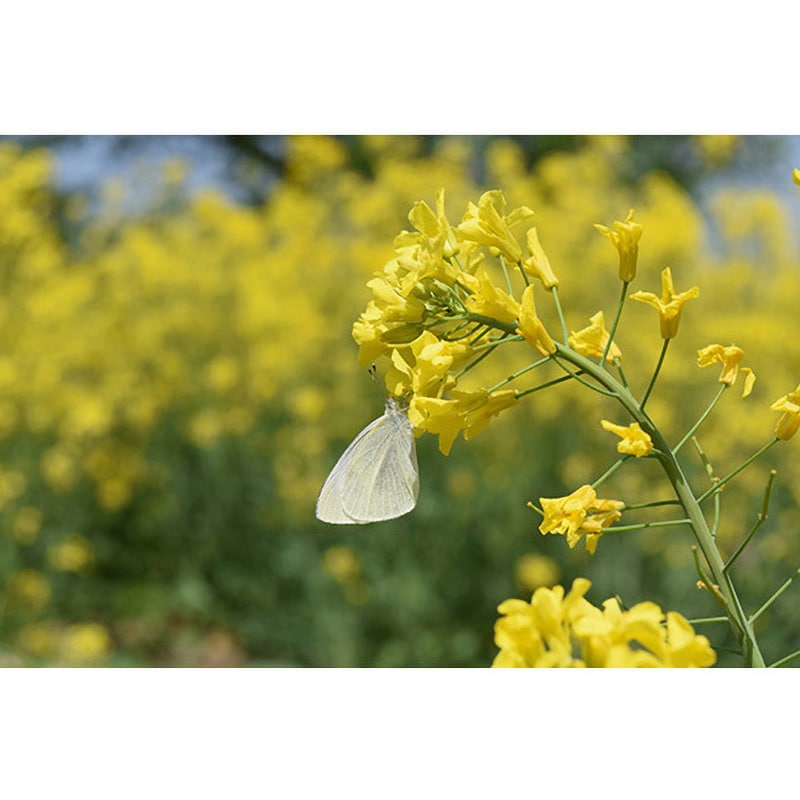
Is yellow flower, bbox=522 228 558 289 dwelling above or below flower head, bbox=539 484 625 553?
above

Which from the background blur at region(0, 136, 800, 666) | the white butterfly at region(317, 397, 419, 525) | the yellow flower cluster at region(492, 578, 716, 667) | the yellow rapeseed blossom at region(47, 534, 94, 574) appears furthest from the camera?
the yellow rapeseed blossom at region(47, 534, 94, 574)

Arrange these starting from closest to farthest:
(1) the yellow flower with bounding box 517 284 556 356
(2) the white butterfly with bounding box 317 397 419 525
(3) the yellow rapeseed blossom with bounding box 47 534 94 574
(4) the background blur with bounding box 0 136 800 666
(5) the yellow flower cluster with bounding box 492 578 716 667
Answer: (5) the yellow flower cluster with bounding box 492 578 716 667 < (1) the yellow flower with bounding box 517 284 556 356 < (2) the white butterfly with bounding box 317 397 419 525 < (4) the background blur with bounding box 0 136 800 666 < (3) the yellow rapeseed blossom with bounding box 47 534 94 574

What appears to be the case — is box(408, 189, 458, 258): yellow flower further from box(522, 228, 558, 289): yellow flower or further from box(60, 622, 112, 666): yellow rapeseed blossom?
box(60, 622, 112, 666): yellow rapeseed blossom

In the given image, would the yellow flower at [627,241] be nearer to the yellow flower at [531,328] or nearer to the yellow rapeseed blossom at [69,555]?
the yellow flower at [531,328]

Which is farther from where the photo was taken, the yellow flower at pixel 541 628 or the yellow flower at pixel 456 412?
the yellow flower at pixel 456 412

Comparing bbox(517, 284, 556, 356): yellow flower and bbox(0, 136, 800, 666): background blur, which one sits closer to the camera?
bbox(517, 284, 556, 356): yellow flower

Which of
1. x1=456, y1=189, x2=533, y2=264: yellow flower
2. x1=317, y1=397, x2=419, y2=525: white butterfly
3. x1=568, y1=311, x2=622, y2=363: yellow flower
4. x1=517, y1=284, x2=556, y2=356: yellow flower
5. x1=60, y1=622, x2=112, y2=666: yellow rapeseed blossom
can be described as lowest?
x1=60, y1=622, x2=112, y2=666: yellow rapeseed blossom

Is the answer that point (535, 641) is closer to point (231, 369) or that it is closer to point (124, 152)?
point (231, 369)

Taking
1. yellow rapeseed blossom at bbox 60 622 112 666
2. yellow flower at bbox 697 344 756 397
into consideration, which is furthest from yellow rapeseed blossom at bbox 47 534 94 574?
yellow flower at bbox 697 344 756 397

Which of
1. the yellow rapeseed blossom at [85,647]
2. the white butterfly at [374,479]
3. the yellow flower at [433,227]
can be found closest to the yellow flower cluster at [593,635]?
the yellow flower at [433,227]
